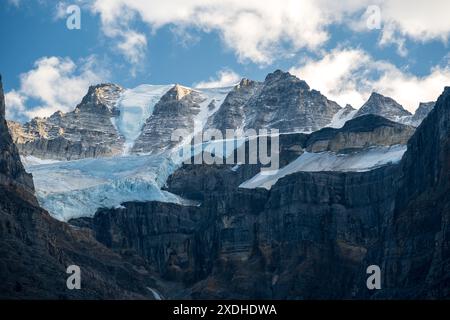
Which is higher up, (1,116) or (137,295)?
(1,116)

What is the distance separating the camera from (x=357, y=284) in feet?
572

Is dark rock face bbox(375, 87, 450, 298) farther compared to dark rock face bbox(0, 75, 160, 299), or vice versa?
dark rock face bbox(0, 75, 160, 299)

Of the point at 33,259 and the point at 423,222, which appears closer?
the point at 423,222

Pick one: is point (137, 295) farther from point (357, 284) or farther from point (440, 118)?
point (440, 118)

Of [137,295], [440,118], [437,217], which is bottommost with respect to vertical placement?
[137,295]

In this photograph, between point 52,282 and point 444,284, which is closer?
point 444,284

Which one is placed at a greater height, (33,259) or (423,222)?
(423,222)

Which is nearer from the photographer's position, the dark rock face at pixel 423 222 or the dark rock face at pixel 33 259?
the dark rock face at pixel 423 222

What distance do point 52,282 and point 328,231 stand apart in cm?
5689
